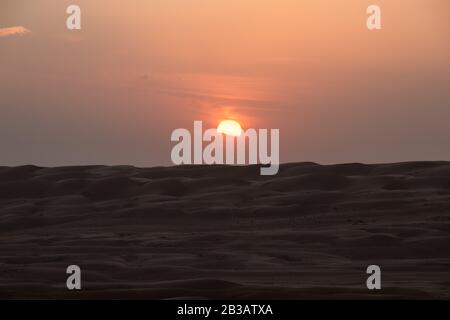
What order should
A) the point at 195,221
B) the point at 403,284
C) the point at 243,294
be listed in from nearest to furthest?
the point at 243,294 < the point at 403,284 < the point at 195,221

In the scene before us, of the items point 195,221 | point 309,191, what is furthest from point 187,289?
point 309,191

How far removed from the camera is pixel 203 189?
2484 cm

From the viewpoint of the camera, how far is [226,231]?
19172mm

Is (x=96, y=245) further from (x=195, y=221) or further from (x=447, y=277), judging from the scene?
(x=447, y=277)

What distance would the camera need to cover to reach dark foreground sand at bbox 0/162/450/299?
43.0ft

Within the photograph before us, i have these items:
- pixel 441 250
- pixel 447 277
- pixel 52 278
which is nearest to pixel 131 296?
pixel 52 278

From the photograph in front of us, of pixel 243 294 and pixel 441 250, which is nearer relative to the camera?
pixel 243 294

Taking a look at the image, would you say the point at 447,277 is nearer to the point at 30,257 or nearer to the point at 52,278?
the point at 52,278

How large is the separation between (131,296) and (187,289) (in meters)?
0.72

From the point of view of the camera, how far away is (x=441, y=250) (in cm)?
1623

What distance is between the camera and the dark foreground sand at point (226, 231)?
13109 mm

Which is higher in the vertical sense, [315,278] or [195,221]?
[195,221]
